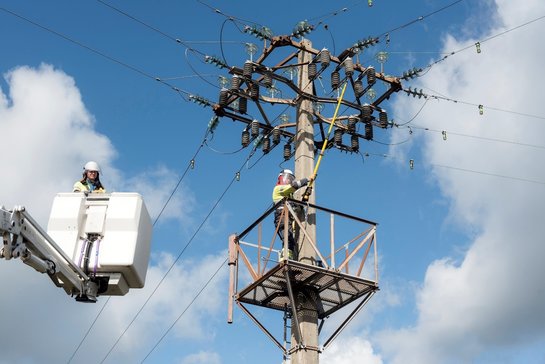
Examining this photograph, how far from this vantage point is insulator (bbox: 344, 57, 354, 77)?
1755cm

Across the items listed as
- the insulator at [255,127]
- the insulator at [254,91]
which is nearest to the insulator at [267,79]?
the insulator at [254,91]

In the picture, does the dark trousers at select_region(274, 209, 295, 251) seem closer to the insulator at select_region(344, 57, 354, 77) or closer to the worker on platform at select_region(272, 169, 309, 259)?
the worker on platform at select_region(272, 169, 309, 259)

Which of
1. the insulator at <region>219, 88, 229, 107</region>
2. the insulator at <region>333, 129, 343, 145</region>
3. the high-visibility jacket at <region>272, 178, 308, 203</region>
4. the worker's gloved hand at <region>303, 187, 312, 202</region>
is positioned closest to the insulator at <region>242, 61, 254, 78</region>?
the insulator at <region>219, 88, 229, 107</region>

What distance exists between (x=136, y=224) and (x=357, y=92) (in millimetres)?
10742

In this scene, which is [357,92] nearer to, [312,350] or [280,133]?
[280,133]

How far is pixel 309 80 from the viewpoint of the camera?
17.3 metres

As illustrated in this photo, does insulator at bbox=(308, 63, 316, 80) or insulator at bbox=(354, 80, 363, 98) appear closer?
insulator at bbox=(308, 63, 316, 80)

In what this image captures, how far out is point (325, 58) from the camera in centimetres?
1700

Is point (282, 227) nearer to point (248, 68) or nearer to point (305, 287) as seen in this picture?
point (305, 287)

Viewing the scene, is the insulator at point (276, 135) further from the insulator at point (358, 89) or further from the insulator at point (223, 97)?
the insulator at point (358, 89)

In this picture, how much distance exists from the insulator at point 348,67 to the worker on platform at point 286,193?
11.9ft

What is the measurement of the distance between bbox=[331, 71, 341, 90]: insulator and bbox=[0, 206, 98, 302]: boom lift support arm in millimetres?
10167

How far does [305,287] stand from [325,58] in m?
5.38

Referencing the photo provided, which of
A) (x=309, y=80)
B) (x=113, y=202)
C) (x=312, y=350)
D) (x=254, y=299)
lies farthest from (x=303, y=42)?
(x=113, y=202)
